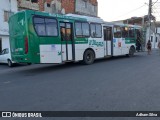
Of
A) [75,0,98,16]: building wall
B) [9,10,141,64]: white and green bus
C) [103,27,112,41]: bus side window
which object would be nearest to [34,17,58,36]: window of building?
[9,10,141,64]: white and green bus

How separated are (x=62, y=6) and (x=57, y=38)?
2188 cm

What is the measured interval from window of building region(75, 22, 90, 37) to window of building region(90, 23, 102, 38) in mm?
504

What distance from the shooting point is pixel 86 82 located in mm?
7246

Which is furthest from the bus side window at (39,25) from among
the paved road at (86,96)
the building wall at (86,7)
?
the building wall at (86,7)

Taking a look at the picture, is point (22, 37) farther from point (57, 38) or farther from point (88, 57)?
point (88, 57)

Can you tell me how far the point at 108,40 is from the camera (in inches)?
570

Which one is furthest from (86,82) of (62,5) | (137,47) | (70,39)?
(62,5)

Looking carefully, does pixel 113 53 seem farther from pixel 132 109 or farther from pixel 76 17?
pixel 132 109

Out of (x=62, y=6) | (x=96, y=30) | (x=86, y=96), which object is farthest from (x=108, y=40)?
(x=62, y=6)

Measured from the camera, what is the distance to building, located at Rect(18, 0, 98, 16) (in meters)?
25.3

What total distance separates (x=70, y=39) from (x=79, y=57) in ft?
4.45

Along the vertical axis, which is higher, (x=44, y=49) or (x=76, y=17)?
(x=76, y=17)

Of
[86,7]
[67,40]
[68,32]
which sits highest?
[86,7]

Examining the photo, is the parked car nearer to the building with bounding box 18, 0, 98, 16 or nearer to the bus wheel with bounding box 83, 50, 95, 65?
the bus wheel with bounding box 83, 50, 95, 65
